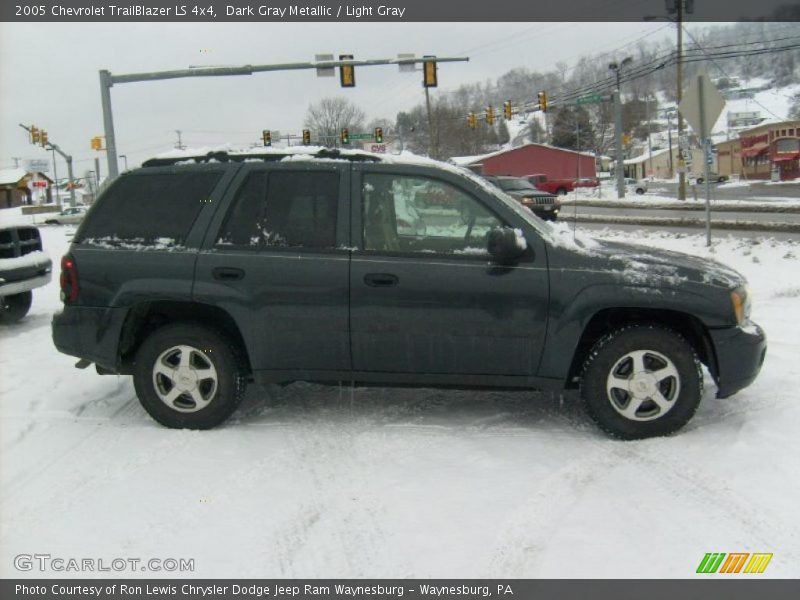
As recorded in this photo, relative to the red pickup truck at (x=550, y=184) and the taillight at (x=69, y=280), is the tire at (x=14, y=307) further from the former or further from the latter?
the red pickup truck at (x=550, y=184)

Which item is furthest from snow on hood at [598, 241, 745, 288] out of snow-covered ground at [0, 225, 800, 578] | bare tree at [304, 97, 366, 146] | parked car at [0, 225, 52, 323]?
bare tree at [304, 97, 366, 146]

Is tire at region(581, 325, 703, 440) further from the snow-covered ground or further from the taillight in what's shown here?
the taillight

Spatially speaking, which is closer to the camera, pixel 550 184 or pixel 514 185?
pixel 514 185

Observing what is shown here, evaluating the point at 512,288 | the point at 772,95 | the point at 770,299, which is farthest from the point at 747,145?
the point at 512,288

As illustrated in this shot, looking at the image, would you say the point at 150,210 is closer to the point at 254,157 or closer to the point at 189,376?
the point at 254,157

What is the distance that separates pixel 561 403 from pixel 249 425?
7.34ft

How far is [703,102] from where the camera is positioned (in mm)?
11336

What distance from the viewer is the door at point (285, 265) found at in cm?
458

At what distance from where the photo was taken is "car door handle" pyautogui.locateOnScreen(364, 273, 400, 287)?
4.51 m

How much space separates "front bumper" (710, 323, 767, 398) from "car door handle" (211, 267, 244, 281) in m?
2.98

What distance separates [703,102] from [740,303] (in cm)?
803

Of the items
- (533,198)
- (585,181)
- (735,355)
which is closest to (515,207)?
(735,355)
